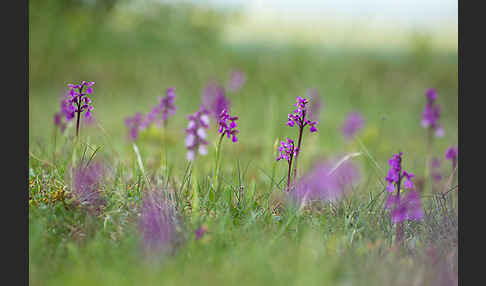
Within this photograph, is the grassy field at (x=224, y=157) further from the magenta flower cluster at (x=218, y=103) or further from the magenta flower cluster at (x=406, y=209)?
the magenta flower cluster at (x=218, y=103)

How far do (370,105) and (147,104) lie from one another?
15.1 feet

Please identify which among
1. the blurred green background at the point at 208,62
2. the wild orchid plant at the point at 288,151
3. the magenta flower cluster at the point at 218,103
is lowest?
the wild orchid plant at the point at 288,151

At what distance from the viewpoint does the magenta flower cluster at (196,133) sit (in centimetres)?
202

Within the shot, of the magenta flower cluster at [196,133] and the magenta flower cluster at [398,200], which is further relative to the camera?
the magenta flower cluster at [398,200]

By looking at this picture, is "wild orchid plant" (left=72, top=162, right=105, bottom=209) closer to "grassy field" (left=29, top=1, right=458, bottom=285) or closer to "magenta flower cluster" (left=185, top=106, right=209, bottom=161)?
"grassy field" (left=29, top=1, right=458, bottom=285)

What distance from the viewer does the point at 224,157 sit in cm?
560

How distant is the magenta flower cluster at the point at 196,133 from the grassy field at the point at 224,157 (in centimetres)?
20

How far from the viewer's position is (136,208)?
2.41 m

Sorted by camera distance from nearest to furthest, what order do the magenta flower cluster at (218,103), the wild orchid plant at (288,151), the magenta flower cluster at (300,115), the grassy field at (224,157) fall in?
the grassy field at (224,157)
the magenta flower cluster at (300,115)
the wild orchid plant at (288,151)
the magenta flower cluster at (218,103)

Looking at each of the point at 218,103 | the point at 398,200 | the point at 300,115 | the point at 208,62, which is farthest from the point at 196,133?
the point at 208,62

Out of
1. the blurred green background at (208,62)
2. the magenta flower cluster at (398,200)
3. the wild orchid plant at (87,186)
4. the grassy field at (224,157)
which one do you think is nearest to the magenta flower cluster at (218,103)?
the grassy field at (224,157)

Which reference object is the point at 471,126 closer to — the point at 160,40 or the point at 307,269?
the point at 307,269

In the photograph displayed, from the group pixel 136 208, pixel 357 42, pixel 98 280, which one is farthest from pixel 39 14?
pixel 98 280

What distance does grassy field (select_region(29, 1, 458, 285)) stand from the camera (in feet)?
6.13
